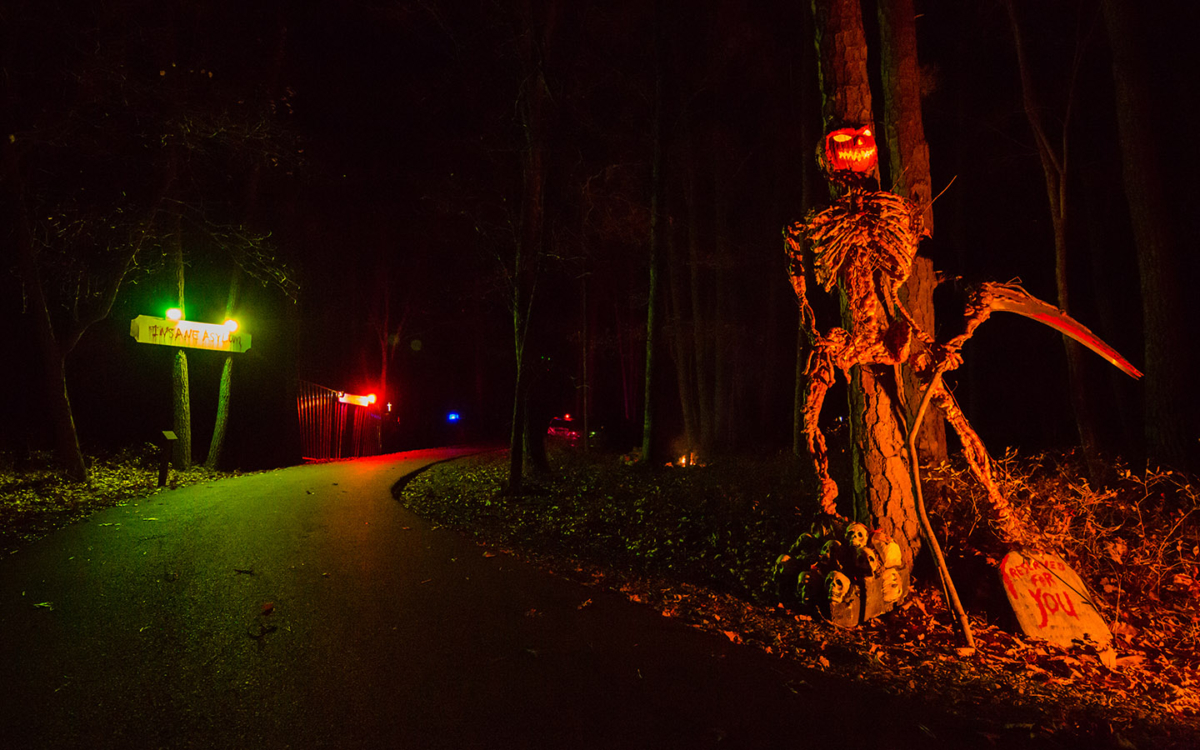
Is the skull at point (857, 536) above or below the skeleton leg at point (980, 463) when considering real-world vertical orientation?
below

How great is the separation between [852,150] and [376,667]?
4.99 m

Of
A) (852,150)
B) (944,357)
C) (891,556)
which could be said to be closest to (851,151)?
(852,150)

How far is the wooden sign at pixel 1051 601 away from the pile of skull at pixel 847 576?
0.78 metres

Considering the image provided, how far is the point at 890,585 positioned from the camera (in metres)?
5.07

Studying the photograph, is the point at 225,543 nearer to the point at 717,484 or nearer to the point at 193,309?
the point at 717,484

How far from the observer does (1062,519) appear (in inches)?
213

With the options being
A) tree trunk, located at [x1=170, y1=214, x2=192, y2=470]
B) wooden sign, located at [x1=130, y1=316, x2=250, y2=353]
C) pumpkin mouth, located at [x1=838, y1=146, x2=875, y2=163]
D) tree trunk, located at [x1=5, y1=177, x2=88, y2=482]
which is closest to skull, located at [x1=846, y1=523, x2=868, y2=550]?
pumpkin mouth, located at [x1=838, y1=146, x2=875, y2=163]

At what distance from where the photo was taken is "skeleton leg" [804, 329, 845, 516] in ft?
16.1

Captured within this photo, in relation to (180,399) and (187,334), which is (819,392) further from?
(180,399)

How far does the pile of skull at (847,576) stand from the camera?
16.2ft

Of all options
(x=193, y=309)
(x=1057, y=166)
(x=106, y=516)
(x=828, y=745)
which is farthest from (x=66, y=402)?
(x=1057, y=166)

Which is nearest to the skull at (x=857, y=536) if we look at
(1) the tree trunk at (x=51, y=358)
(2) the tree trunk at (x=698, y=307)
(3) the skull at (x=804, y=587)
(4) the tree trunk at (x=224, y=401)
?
(3) the skull at (x=804, y=587)

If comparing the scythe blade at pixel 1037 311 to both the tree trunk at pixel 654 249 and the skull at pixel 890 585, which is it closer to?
the skull at pixel 890 585

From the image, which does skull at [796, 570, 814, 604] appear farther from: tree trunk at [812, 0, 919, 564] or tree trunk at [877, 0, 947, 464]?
tree trunk at [877, 0, 947, 464]
